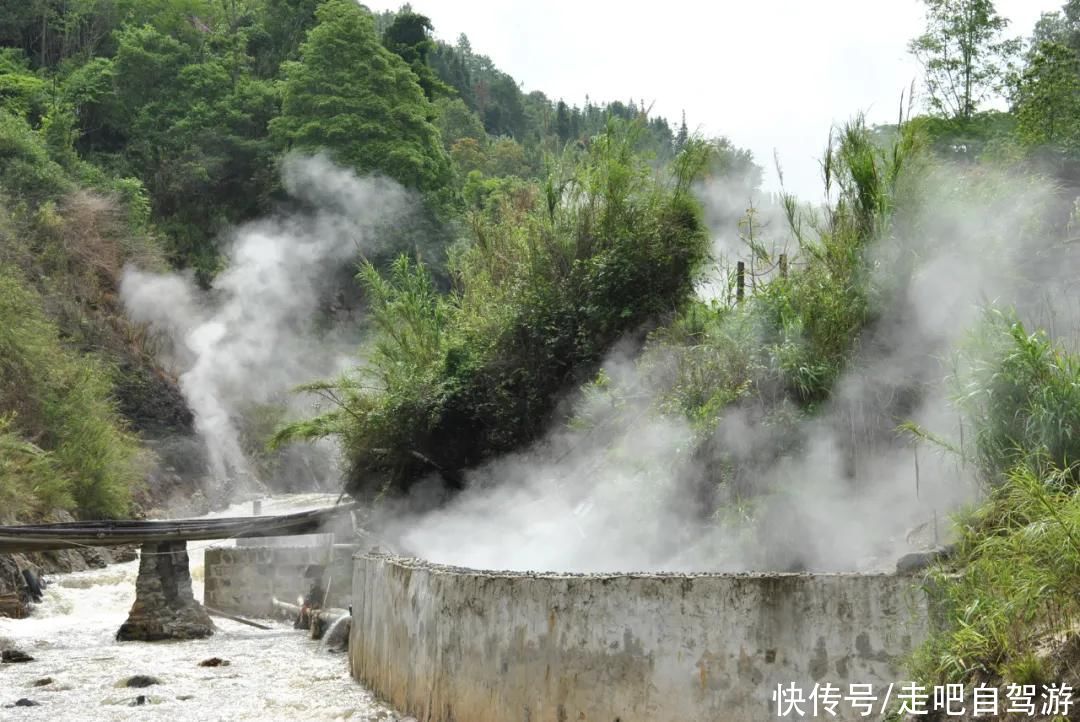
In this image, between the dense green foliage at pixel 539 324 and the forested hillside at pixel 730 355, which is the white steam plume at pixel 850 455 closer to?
the forested hillside at pixel 730 355

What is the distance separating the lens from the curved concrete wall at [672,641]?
7.52 m

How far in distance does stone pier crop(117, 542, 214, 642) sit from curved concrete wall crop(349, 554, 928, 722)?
1179 cm

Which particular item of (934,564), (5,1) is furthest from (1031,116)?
(5,1)

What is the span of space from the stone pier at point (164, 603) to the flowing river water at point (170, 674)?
307mm

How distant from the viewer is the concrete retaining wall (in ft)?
77.1

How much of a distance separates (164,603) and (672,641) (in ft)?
45.8

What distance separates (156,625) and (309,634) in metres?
2.39

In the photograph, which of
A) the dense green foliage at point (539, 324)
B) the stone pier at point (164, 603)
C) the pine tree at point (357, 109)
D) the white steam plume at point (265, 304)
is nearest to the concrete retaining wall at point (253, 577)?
the stone pier at point (164, 603)

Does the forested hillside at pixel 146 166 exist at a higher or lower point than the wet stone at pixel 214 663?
higher

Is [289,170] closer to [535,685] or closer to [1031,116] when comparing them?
[1031,116]

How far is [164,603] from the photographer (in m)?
19.8

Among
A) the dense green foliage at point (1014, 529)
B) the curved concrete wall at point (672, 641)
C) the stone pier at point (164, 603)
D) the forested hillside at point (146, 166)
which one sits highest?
the forested hillside at point (146, 166)

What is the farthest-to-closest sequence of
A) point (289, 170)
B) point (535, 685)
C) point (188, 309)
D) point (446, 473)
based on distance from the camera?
1. point (289, 170)
2. point (188, 309)
3. point (446, 473)
4. point (535, 685)

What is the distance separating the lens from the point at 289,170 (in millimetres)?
44062
